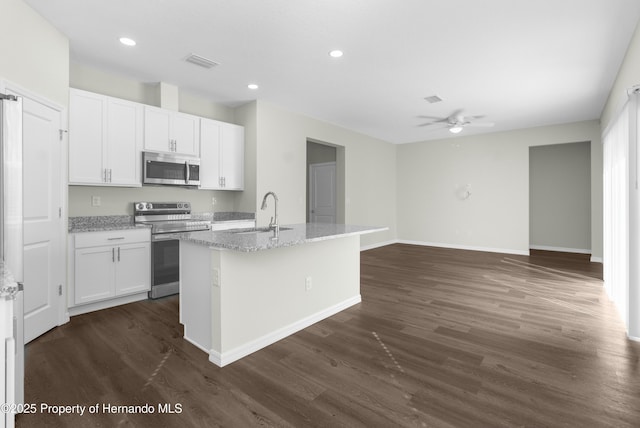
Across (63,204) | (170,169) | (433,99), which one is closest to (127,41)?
(170,169)

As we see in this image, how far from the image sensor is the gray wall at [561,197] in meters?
7.34

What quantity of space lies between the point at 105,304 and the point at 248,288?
7.20 feet

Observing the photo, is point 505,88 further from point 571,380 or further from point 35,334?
point 35,334

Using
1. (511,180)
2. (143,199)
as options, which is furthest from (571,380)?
(511,180)

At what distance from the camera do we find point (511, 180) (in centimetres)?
728

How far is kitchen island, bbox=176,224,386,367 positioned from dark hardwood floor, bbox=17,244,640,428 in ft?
0.48

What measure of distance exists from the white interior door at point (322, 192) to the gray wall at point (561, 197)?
4.94m

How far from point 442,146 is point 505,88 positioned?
366 cm

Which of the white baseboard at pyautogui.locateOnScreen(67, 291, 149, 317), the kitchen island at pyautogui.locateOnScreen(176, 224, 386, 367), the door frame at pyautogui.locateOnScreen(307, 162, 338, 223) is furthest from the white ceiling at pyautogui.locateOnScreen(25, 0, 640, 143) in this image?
the white baseboard at pyautogui.locateOnScreen(67, 291, 149, 317)

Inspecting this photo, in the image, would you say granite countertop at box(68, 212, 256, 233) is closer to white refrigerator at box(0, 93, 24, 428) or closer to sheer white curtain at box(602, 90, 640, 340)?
white refrigerator at box(0, 93, 24, 428)

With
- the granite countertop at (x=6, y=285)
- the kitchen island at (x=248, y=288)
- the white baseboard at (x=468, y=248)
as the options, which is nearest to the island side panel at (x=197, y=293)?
the kitchen island at (x=248, y=288)

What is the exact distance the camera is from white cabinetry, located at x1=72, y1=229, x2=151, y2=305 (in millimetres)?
3377

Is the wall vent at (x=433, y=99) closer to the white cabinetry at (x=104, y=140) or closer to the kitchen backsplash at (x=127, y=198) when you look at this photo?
the kitchen backsplash at (x=127, y=198)

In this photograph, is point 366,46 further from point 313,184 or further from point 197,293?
point 313,184
